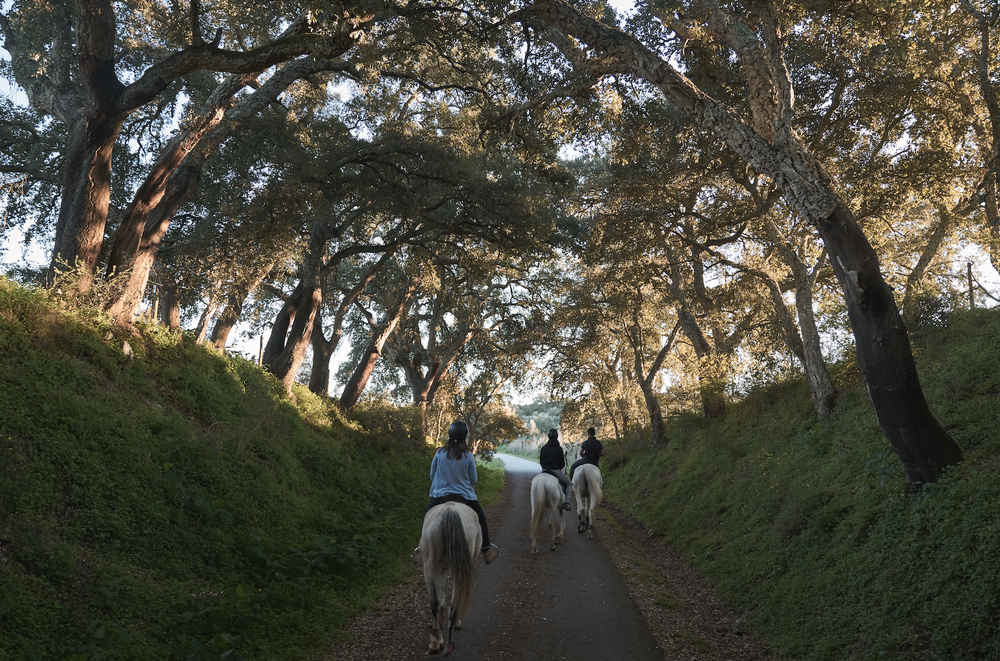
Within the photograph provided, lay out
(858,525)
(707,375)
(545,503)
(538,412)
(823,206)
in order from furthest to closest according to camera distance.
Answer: (538,412) → (707,375) → (545,503) → (858,525) → (823,206)

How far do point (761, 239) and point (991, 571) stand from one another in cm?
968

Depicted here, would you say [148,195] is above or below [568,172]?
below

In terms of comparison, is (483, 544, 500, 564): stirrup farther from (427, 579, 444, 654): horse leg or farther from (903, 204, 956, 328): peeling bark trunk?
(903, 204, 956, 328): peeling bark trunk

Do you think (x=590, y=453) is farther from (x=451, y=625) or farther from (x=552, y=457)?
(x=451, y=625)

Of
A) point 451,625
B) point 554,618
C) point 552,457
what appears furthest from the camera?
point 552,457

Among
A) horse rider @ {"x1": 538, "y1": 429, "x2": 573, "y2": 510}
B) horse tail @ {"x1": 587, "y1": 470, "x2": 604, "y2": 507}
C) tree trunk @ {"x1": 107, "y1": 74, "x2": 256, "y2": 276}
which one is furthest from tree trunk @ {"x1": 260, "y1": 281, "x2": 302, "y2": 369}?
horse tail @ {"x1": 587, "y1": 470, "x2": 604, "y2": 507}

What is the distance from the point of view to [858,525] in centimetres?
681

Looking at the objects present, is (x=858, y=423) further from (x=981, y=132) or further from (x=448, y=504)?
(x=448, y=504)

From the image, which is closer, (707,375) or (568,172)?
(568,172)

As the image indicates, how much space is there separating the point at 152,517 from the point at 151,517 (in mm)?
13

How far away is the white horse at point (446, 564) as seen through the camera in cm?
593

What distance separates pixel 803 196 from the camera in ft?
21.0

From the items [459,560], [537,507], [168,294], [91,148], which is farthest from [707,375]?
[168,294]

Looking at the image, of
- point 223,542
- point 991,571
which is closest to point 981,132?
point 991,571
